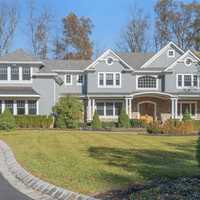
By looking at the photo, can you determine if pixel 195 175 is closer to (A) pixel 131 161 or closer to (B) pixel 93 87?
(A) pixel 131 161

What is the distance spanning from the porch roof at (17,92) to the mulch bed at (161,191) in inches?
1232

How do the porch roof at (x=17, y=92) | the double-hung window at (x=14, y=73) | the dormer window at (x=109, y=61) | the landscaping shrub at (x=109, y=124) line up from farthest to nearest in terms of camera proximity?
the dormer window at (x=109, y=61)
the double-hung window at (x=14, y=73)
the landscaping shrub at (x=109, y=124)
the porch roof at (x=17, y=92)

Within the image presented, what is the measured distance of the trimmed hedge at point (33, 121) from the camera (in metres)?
39.2

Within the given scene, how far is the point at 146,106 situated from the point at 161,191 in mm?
37870

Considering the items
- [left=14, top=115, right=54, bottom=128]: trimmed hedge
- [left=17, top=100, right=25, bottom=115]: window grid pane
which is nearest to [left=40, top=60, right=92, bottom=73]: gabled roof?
[left=17, top=100, right=25, bottom=115]: window grid pane

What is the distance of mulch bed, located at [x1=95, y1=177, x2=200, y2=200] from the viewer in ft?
27.2

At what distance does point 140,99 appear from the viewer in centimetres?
4603

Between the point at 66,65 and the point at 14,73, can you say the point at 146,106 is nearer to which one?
the point at 66,65

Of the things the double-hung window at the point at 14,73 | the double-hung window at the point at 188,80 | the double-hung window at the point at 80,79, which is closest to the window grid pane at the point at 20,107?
the double-hung window at the point at 14,73

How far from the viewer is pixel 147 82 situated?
46.3 m

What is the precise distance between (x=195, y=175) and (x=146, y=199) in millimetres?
3516

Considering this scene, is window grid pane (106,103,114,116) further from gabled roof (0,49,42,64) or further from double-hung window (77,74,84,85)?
gabled roof (0,49,42,64)

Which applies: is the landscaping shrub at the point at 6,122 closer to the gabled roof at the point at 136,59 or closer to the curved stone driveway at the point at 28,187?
the gabled roof at the point at 136,59

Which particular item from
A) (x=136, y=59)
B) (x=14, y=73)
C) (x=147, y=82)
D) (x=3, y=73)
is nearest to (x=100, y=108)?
(x=147, y=82)
